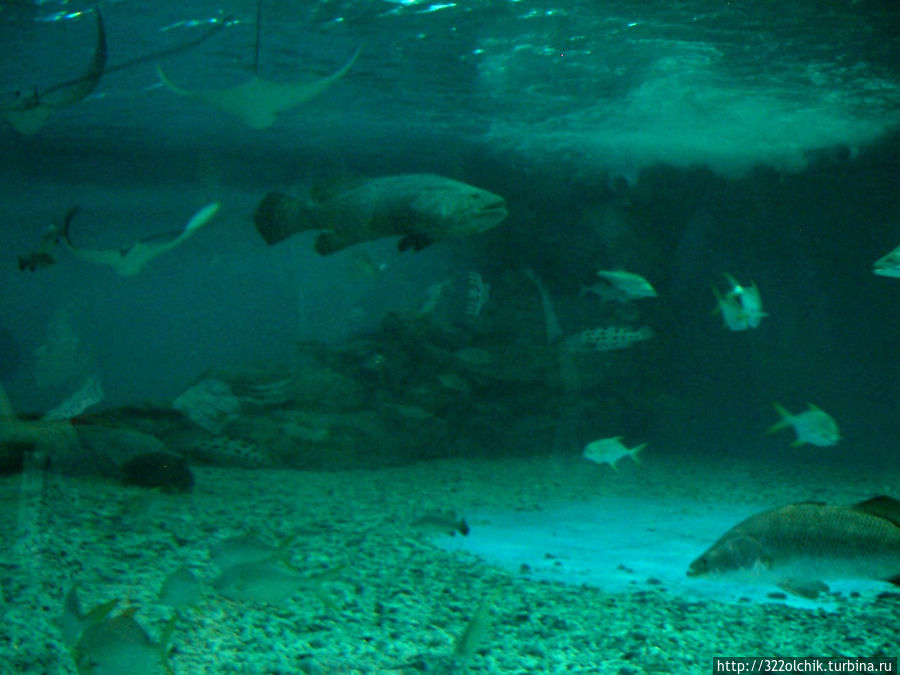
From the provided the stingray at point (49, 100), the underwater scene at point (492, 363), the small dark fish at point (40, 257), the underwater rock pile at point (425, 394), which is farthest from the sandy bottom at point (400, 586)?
the stingray at point (49, 100)

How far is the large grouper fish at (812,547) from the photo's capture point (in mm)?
3445

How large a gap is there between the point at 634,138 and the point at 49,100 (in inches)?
804

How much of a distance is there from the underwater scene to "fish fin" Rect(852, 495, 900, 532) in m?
0.02

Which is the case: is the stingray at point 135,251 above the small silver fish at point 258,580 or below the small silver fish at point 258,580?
above

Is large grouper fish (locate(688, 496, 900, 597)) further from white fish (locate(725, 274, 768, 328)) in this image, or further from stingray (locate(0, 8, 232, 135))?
white fish (locate(725, 274, 768, 328))

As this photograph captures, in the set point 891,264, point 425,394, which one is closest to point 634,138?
point 425,394

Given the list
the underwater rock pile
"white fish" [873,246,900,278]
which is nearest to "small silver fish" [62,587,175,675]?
"white fish" [873,246,900,278]

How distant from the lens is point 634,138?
71.4 feet

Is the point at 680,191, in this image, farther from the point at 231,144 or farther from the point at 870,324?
the point at 231,144

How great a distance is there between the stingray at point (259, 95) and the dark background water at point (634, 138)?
5708mm

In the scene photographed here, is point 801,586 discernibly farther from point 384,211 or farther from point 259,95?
point 259,95

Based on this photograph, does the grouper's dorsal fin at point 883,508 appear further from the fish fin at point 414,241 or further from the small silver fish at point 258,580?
the small silver fish at point 258,580

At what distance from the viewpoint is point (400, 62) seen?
15.0m

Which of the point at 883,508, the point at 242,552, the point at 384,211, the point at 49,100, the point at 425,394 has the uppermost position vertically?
the point at 49,100
